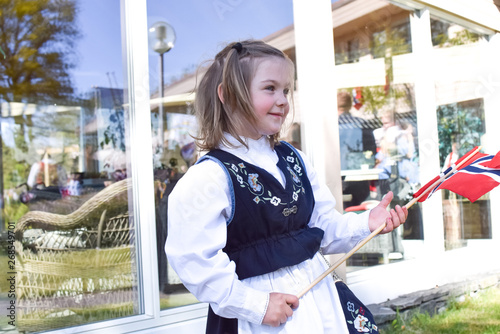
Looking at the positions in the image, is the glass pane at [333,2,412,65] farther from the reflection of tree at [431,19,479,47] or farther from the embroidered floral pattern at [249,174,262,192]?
the embroidered floral pattern at [249,174,262,192]

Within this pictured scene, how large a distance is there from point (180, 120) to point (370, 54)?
1820 millimetres

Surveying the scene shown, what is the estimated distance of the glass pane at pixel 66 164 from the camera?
3.07 metres

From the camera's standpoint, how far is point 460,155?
534 cm

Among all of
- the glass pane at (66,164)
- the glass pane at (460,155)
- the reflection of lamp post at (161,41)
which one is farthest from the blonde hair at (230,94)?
the glass pane at (460,155)

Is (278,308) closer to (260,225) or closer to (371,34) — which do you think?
(260,225)

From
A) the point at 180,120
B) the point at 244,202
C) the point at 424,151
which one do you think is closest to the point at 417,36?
the point at 424,151

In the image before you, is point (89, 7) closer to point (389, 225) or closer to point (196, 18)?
point (196, 18)

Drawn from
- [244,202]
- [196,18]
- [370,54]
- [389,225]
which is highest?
[196,18]

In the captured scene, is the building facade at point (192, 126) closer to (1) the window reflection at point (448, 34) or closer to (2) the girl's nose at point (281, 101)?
(1) the window reflection at point (448, 34)

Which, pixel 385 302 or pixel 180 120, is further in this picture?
pixel 180 120

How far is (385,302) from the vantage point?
400cm

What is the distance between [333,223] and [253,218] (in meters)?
0.36

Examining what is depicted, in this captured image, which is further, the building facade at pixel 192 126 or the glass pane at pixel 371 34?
the glass pane at pixel 371 34

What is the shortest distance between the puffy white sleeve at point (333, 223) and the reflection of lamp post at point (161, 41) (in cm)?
279
